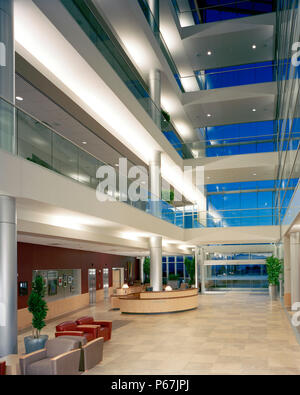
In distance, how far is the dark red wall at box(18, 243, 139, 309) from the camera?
17172 mm

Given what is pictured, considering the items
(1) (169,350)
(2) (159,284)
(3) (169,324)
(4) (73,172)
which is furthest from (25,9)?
(2) (159,284)

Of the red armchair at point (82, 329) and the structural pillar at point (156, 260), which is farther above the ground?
the structural pillar at point (156, 260)

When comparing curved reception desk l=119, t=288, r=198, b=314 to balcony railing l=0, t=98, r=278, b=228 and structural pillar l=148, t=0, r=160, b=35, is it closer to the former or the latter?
balcony railing l=0, t=98, r=278, b=228

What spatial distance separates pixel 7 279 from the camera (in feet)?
25.9

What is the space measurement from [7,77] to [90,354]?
232 inches

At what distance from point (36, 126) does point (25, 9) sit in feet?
8.65

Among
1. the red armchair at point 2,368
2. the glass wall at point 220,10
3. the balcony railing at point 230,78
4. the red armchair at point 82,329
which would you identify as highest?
the glass wall at point 220,10

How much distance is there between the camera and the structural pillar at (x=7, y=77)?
7906 millimetres

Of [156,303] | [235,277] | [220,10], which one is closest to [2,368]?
[156,303]

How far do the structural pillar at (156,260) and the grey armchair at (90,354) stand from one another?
1102 cm

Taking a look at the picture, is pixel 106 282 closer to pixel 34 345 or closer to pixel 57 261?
pixel 57 261
